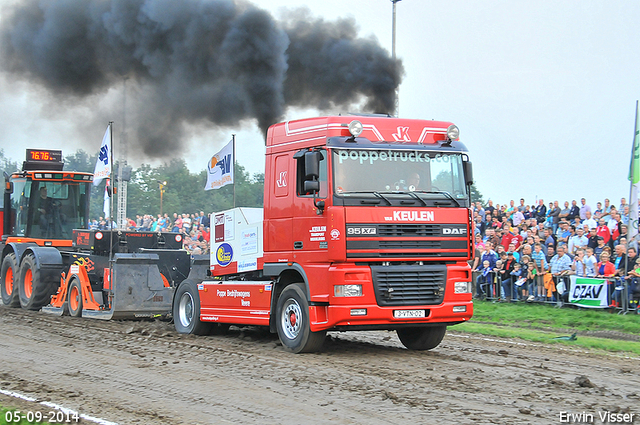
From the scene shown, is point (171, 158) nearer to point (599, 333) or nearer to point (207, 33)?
point (207, 33)

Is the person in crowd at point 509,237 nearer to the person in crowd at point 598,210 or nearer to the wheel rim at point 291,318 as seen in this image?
the person in crowd at point 598,210

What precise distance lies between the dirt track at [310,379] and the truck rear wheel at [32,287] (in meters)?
4.46

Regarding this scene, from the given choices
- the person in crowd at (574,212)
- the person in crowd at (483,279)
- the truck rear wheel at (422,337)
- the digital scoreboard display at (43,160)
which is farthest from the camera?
the person in crowd at (574,212)

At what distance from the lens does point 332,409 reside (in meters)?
6.55

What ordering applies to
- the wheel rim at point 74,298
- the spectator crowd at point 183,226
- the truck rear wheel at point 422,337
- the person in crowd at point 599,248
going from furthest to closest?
the spectator crowd at point 183,226, the person in crowd at point 599,248, the wheel rim at point 74,298, the truck rear wheel at point 422,337

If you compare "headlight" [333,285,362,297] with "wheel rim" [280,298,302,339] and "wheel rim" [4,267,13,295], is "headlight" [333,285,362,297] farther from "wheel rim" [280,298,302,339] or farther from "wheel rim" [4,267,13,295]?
"wheel rim" [4,267,13,295]

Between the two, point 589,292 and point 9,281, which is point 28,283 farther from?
point 589,292

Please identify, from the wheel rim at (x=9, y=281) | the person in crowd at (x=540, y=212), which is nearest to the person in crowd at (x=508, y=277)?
the person in crowd at (x=540, y=212)

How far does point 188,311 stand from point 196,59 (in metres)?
5.65

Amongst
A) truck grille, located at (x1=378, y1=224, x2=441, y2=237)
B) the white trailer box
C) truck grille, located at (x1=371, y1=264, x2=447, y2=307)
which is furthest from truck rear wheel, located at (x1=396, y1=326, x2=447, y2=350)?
the white trailer box

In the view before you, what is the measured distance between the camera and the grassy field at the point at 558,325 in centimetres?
1237

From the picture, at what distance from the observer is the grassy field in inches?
487

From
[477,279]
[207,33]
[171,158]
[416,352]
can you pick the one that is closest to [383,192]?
[416,352]

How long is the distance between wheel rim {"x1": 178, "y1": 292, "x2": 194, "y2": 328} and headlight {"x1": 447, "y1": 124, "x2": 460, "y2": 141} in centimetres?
532
